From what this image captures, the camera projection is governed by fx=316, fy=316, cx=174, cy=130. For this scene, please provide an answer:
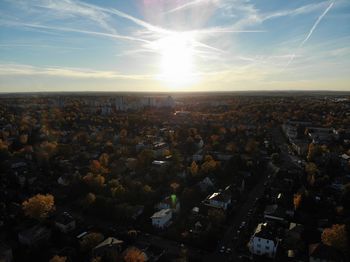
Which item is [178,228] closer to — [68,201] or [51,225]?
[51,225]

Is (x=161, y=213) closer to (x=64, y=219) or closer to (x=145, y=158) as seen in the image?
(x=64, y=219)

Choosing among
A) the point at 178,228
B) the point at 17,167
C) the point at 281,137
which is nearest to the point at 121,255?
the point at 178,228

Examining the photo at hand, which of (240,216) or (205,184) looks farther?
(205,184)

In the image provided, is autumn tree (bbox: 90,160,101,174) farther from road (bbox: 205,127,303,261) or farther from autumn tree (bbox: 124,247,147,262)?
autumn tree (bbox: 124,247,147,262)

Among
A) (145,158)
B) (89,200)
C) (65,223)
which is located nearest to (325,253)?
(65,223)

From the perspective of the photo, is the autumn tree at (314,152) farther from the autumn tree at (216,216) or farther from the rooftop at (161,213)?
the rooftop at (161,213)

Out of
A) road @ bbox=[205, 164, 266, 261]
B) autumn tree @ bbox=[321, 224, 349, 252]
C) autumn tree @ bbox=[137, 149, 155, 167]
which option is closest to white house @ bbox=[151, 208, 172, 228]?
road @ bbox=[205, 164, 266, 261]
